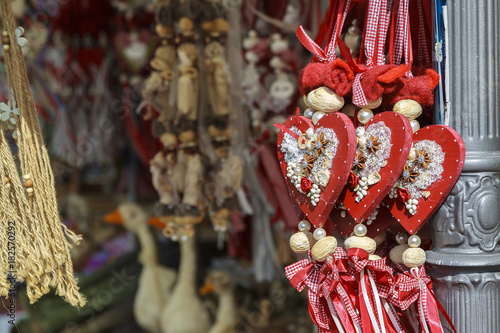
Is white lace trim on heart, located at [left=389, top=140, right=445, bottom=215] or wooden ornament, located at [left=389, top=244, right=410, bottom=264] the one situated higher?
white lace trim on heart, located at [left=389, top=140, right=445, bottom=215]

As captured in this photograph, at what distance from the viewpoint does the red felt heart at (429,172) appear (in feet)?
2.58

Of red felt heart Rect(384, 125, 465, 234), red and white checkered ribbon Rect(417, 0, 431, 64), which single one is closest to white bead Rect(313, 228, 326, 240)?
red felt heart Rect(384, 125, 465, 234)

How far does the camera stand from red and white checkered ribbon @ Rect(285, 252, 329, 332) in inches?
34.4

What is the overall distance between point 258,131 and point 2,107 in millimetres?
823

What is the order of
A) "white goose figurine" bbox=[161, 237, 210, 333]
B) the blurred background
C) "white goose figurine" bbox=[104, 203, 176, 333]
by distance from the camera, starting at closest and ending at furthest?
the blurred background → "white goose figurine" bbox=[161, 237, 210, 333] → "white goose figurine" bbox=[104, 203, 176, 333]

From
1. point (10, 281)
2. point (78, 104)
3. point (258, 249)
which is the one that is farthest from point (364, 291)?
point (78, 104)

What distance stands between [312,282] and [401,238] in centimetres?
16

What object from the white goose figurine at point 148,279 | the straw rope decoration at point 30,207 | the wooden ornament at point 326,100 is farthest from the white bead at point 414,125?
the white goose figurine at point 148,279

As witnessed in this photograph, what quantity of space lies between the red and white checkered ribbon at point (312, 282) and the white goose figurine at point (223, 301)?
3.35 feet

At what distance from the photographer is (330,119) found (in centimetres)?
82

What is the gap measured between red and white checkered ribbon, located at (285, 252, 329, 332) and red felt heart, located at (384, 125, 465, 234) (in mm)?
165

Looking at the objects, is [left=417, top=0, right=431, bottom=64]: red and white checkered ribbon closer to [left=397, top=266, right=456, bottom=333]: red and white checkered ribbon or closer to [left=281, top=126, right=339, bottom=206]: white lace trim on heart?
[left=281, top=126, right=339, bottom=206]: white lace trim on heart

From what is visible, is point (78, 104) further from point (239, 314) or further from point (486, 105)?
point (486, 105)

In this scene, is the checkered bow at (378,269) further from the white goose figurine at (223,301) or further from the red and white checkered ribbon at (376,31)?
the white goose figurine at (223,301)
